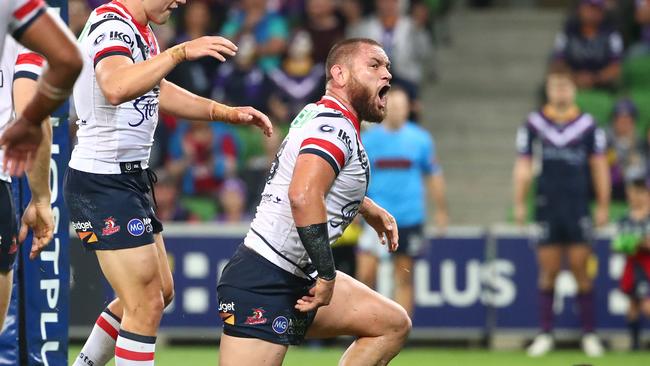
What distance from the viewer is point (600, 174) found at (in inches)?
480

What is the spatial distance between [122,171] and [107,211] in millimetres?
235

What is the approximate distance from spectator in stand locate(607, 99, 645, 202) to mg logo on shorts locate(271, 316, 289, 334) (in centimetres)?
863

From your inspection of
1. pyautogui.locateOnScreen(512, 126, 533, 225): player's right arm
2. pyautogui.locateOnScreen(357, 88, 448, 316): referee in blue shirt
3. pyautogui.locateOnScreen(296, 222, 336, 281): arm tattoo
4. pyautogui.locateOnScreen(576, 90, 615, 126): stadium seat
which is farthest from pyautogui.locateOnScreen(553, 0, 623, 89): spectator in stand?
pyautogui.locateOnScreen(296, 222, 336, 281): arm tattoo

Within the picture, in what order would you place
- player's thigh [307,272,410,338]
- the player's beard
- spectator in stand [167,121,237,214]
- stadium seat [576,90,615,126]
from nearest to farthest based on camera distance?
the player's beard < player's thigh [307,272,410,338] < spectator in stand [167,121,237,214] < stadium seat [576,90,615,126]

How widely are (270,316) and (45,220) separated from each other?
1.34 m

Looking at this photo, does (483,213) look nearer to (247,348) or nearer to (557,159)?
(557,159)

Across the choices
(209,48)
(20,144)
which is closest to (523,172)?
(209,48)

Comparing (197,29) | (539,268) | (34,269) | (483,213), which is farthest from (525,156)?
(34,269)

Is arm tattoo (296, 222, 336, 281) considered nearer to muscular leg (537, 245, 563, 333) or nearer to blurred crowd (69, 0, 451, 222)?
muscular leg (537, 245, 563, 333)

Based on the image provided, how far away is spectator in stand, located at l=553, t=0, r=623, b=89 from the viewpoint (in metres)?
15.4

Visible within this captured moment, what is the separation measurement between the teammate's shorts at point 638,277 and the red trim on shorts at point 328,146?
6.87 m

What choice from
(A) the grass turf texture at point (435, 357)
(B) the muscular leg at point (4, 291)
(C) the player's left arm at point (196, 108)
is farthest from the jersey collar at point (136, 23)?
(A) the grass turf texture at point (435, 357)

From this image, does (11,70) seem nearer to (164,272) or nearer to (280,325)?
(164,272)

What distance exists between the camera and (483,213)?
15609mm
